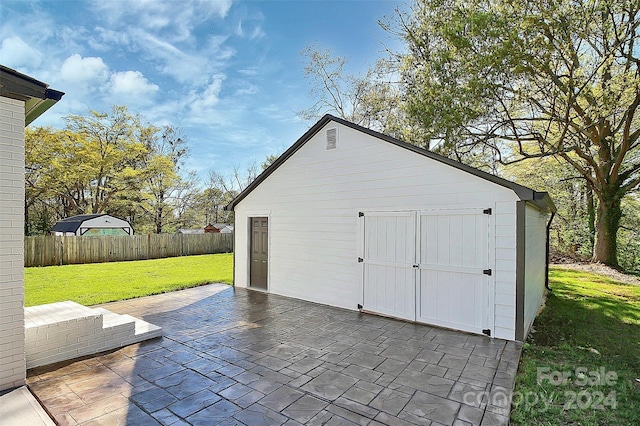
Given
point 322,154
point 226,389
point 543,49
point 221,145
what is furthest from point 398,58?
point 221,145

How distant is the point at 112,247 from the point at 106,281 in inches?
244

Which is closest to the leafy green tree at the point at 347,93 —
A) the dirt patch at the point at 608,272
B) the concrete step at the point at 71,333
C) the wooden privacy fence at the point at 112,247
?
the dirt patch at the point at 608,272

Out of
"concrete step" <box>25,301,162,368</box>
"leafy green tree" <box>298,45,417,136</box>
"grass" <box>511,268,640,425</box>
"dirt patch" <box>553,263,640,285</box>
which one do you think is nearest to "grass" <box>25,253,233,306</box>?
"concrete step" <box>25,301,162,368</box>

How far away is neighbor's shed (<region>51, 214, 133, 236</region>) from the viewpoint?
51.2 feet

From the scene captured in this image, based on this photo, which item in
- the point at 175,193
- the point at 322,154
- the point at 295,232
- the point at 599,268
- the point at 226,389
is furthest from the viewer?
the point at 175,193

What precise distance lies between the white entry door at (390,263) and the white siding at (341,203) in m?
0.20

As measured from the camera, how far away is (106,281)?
360 inches

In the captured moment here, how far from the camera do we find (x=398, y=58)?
11.0 m

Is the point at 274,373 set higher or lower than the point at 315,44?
lower

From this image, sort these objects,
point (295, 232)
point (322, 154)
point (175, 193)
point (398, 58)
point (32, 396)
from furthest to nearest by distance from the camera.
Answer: point (175, 193) → point (398, 58) → point (295, 232) → point (322, 154) → point (32, 396)

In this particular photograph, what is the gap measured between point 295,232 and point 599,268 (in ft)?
38.3

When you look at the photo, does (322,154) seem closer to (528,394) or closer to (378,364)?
(378,364)

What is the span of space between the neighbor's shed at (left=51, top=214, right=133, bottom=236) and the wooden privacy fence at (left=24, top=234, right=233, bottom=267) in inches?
82.2

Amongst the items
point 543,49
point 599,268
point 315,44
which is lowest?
point 599,268
